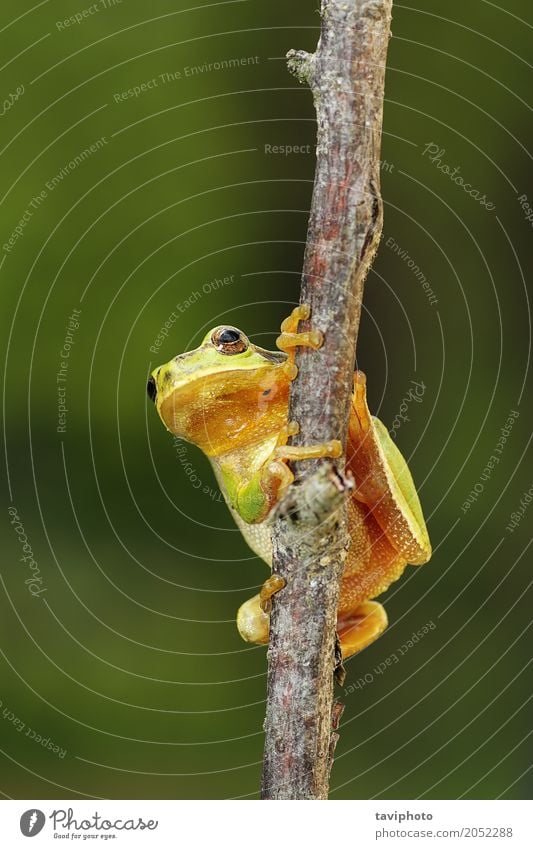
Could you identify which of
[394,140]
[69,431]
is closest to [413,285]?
[394,140]

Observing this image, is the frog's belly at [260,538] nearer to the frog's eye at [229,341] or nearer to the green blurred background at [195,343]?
the frog's eye at [229,341]

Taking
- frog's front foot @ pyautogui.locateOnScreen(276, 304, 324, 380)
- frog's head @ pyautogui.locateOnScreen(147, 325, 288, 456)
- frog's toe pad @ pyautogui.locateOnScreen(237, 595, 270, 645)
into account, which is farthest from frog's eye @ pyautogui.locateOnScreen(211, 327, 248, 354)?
frog's toe pad @ pyautogui.locateOnScreen(237, 595, 270, 645)

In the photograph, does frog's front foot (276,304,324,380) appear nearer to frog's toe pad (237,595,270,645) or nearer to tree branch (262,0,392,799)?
tree branch (262,0,392,799)

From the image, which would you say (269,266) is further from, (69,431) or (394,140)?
(69,431)

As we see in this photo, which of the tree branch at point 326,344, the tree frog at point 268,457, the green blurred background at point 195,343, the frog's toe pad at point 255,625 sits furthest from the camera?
the green blurred background at point 195,343

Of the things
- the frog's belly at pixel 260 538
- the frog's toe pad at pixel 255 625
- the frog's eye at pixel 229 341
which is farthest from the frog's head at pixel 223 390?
the frog's toe pad at pixel 255 625

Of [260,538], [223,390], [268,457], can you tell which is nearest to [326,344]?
[268,457]
